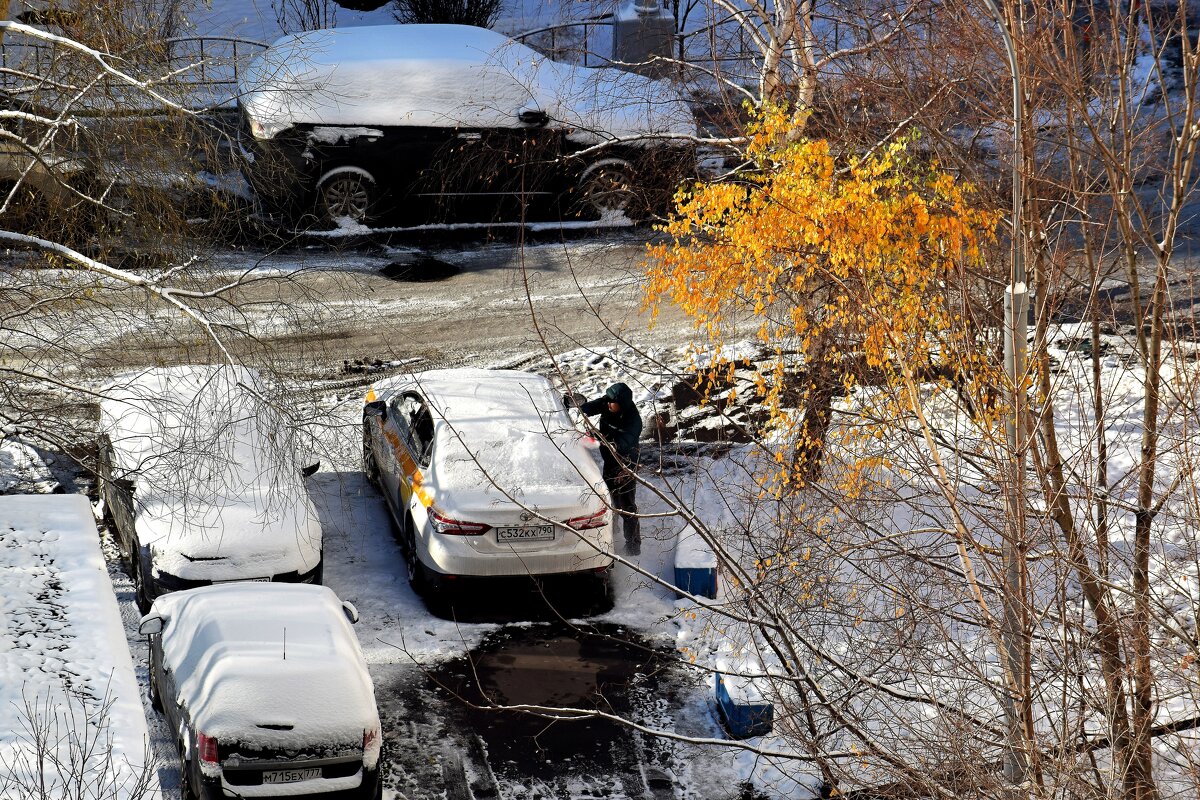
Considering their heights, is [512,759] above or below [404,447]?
below

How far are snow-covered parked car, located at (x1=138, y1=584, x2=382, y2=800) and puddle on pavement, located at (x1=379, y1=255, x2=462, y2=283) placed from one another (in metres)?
9.08

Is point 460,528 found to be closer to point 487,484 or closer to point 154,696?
point 487,484

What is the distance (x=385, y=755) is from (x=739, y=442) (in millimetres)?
5978

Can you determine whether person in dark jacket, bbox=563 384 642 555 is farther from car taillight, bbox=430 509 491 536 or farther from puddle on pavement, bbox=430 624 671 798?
car taillight, bbox=430 509 491 536

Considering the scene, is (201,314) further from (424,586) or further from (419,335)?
(419,335)

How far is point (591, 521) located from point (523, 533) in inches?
23.0

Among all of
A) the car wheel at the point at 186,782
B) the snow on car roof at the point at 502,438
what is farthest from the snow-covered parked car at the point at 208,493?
the car wheel at the point at 186,782

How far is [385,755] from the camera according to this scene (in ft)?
30.2

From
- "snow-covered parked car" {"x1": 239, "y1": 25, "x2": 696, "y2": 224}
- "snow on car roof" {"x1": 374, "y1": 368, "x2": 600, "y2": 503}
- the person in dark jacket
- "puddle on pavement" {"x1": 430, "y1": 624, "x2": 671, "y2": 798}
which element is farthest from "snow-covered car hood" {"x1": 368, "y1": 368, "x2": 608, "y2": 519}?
"snow-covered parked car" {"x1": 239, "y1": 25, "x2": 696, "y2": 224}

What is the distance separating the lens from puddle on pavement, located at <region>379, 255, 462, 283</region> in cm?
1761

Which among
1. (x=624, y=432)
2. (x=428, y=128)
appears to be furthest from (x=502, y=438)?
(x=428, y=128)

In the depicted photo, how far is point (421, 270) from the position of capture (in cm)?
1786

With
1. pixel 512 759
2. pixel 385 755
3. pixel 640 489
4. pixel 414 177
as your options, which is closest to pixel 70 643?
pixel 385 755

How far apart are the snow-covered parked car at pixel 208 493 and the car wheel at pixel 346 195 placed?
7.43m
